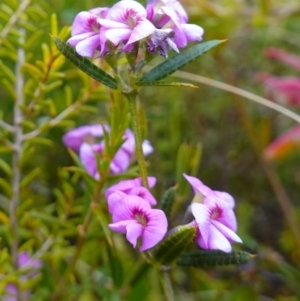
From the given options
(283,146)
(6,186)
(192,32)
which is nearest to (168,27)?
(192,32)

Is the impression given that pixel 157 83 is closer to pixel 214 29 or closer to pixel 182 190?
pixel 182 190

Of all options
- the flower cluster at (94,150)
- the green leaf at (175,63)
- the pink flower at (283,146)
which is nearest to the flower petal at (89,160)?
the flower cluster at (94,150)

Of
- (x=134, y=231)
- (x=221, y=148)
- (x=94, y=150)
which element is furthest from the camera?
(x=221, y=148)

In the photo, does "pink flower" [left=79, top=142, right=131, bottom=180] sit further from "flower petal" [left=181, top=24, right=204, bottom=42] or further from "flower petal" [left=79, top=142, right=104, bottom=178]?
"flower petal" [left=181, top=24, right=204, bottom=42]

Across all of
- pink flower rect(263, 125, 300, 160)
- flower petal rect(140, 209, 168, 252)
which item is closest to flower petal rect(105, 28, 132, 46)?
flower petal rect(140, 209, 168, 252)

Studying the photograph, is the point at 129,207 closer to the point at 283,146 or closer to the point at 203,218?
the point at 203,218

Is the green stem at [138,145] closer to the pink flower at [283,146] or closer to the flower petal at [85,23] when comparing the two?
the flower petal at [85,23]

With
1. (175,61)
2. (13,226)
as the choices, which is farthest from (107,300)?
(175,61)
